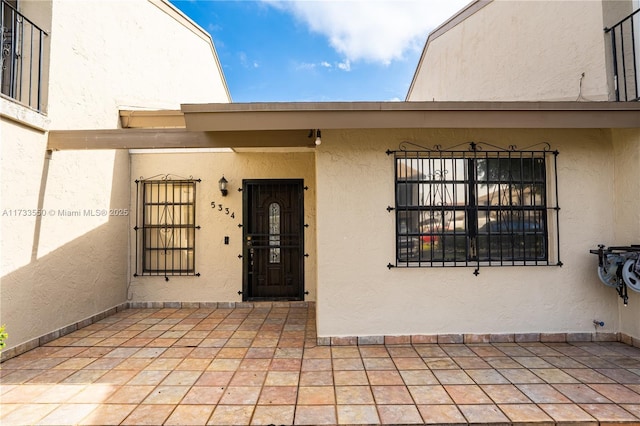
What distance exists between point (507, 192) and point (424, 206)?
40.1 inches

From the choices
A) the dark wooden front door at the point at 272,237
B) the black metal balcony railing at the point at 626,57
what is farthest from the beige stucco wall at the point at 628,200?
the dark wooden front door at the point at 272,237

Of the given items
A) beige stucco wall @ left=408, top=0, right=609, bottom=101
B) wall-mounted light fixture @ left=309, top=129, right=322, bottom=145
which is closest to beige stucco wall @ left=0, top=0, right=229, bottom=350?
wall-mounted light fixture @ left=309, top=129, right=322, bottom=145

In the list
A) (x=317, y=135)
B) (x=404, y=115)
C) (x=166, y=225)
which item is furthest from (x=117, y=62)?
(x=404, y=115)

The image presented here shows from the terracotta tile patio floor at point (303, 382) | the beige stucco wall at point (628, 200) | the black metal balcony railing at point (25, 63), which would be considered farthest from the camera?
the black metal balcony railing at point (25, 63)

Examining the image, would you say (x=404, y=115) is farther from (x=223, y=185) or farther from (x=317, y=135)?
(x=223, y=185)

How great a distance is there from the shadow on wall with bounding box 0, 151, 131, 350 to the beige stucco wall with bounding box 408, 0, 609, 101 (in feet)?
21.1

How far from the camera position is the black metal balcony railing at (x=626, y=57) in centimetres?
346

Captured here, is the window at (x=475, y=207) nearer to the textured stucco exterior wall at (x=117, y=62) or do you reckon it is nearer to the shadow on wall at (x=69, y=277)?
the shadow on wall at (x=69, y=277)

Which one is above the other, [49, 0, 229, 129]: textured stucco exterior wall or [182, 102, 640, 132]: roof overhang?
[49, 0, 229, 129]: textured stucco exterior wall

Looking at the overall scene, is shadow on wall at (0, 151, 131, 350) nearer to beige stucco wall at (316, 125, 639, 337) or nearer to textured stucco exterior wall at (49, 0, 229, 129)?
textured stucco exterior wall at (49, 0, 229, 129)

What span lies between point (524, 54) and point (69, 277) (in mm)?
7242

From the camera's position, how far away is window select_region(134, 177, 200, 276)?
5355 millimetres

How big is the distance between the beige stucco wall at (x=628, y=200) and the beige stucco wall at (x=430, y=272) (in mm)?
62

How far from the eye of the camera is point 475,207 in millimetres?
3713
